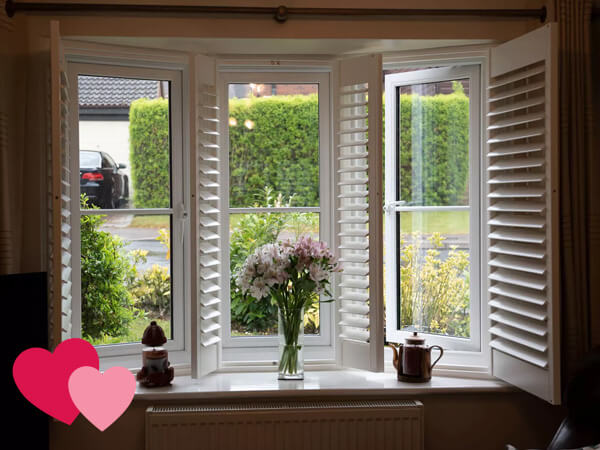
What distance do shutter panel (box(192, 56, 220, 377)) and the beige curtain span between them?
1.43 meters

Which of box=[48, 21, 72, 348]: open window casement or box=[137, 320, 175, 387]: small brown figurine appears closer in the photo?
box=[48, 21, 72, 348]: open window casement

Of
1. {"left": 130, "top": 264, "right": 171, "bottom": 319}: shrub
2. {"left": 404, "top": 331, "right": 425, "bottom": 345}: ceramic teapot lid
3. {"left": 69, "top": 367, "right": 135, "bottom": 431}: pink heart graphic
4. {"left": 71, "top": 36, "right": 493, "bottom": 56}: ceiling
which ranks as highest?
{"left": 71, "top": 36, "right": 493, "bottom": 56}: ceiling

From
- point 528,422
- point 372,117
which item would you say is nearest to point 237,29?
point 372,117

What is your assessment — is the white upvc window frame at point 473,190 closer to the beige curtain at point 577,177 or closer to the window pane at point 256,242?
the beige curtain at point 577,177

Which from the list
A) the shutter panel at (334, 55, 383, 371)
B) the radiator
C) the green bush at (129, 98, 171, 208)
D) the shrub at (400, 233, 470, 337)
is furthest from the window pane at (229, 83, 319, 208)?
the radiator

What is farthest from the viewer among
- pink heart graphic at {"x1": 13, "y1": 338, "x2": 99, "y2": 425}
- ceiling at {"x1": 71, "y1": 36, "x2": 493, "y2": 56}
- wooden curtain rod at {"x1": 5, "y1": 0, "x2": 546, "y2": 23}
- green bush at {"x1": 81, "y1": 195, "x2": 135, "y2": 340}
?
green bush at {"x1": 81, "y1": 195, "x2": 135, "y2": 340}

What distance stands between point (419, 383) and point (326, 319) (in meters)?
0.53

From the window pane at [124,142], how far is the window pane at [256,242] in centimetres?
36

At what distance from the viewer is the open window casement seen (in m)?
2.24

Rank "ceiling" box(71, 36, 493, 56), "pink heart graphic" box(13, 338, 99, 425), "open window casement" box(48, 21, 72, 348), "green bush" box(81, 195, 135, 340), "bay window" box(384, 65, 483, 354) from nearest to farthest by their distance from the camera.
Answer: "pink heart graphic" box(13, 338, 99, 425), "open window casement" box(48, 21, 72, 348), "ceiling" box(71, 36, 493, 56), "green bush" box(81, 195, 135, 340), "bay window" box(384, 65, 483, 354)

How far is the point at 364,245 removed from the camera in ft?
8.83

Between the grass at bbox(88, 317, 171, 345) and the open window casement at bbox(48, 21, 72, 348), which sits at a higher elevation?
the open window casement at bbox(48, 21, 72, 348)

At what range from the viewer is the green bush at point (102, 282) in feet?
8.92

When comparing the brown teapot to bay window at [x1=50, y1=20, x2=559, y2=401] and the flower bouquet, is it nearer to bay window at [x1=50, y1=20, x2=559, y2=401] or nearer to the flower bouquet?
bay window at [x1=50, y1=20, x2=559, y2=401]
